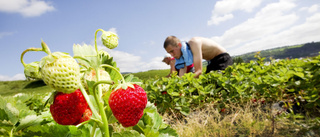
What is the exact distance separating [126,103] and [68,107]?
0.17m

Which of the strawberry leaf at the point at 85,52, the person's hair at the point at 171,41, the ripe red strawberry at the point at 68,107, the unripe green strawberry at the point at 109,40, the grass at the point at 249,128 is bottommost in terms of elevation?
the grass at the point at 249,128

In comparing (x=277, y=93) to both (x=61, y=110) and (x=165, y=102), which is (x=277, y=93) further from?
(x=61, y=110)

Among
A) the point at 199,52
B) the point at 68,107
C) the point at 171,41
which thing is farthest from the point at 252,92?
the point at 68,107

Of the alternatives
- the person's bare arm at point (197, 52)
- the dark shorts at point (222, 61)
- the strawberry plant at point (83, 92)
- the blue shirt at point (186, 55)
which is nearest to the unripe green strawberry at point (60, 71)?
the strawberry plant at point (83, 92)

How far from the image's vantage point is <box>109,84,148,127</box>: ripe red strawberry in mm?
517

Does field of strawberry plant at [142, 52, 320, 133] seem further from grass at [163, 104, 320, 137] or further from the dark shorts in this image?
the dark shorts

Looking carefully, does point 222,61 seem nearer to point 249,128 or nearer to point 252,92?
point 252,92

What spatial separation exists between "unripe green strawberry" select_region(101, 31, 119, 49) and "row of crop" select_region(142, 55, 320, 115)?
8.31ft

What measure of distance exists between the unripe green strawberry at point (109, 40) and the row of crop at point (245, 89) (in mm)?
2533

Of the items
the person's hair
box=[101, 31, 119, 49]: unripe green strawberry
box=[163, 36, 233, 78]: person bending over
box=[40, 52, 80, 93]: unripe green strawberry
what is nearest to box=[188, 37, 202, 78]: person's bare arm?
box=[163, 36, 233, 78]: person bending over

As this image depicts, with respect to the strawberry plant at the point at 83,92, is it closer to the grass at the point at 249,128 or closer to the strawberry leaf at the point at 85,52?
the strawberry leaf at the point at 85,52

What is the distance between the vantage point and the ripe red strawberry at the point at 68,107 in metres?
0.54

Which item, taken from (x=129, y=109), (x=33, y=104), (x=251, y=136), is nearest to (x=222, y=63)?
(x=251, y=136)

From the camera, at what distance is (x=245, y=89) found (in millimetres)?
3221
